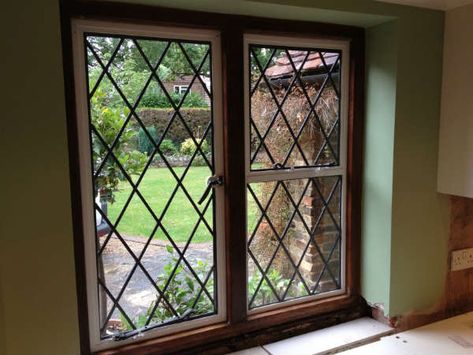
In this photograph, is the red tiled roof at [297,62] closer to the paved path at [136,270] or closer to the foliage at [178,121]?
the foliage at [178,121]

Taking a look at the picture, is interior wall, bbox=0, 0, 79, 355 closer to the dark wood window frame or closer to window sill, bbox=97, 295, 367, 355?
the dark wood window frame

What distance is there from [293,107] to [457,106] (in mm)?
738

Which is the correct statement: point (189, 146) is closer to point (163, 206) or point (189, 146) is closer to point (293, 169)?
point (163, 206)

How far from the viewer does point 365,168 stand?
76.0 inches

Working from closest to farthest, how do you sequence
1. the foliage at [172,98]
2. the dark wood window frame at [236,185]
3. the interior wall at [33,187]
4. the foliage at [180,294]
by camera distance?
the interior wall at [33,187] < the dark wood window frame at [236,185] < the foliage at [172,98] < the foliage at [180,294]

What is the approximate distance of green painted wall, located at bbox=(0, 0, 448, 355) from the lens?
1.22 meters

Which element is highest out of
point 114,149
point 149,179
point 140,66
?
point 140,66

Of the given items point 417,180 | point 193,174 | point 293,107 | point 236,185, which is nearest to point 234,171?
point 236,185

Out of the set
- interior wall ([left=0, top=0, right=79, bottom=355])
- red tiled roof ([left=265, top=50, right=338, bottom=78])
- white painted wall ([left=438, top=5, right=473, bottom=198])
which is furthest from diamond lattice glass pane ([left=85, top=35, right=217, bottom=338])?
white painted wall ([left=438, top=5, right=473, bottom=198])

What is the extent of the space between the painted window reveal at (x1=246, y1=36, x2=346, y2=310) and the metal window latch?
141 mm

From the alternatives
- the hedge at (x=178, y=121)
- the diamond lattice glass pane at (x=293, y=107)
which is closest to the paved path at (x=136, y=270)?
the hedge at (x=178, y=121)

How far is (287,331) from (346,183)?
759mm

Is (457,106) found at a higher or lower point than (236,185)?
higher

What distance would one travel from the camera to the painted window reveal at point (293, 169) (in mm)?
1754
